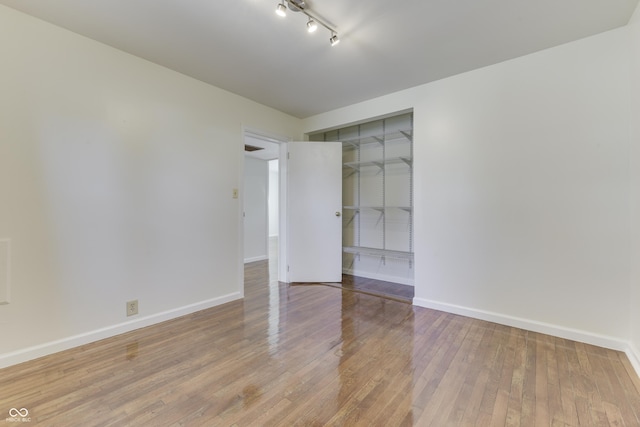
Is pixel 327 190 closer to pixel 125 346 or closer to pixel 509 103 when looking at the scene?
pixel 509 103

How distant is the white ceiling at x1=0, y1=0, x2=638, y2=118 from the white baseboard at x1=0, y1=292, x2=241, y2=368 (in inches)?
91.1

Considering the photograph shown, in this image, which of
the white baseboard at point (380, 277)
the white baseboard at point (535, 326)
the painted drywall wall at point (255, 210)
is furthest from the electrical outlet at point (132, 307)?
the painted drywall wall at point (255, 210)

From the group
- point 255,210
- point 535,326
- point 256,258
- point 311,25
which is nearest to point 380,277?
point 535,326

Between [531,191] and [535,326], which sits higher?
[531,191]

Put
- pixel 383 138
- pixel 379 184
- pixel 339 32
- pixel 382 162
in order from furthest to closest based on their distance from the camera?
pixel 379 184
pixel 383 138
pixel 382 162
pixel 339 32

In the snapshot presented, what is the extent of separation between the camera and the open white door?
3992mm

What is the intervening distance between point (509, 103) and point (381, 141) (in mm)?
1719

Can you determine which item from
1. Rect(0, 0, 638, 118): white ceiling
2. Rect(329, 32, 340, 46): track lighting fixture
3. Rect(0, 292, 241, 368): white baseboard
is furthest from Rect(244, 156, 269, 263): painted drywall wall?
Rect(329, 32, 340, 46): track lighting fixture

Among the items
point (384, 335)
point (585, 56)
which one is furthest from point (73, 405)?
point (585, 56)

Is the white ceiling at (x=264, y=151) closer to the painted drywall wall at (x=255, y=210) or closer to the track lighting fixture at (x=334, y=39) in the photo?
the painted drywall wall at (x=255, y=210)

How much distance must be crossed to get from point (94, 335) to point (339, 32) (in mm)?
3029

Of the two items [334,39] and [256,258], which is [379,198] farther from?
[256,258]

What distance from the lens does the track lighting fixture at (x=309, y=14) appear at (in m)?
1.82

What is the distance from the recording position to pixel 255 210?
5.81 meters
